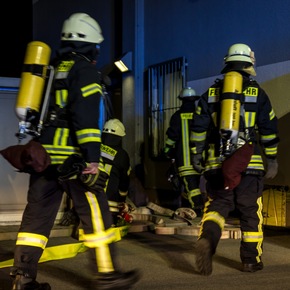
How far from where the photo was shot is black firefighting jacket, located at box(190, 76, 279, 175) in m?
5.79

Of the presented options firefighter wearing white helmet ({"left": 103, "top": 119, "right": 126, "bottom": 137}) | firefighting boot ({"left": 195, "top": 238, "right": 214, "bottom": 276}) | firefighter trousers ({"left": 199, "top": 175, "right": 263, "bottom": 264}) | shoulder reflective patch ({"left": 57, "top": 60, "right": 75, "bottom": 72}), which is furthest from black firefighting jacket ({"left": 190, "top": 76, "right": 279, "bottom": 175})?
firefighter wearing white helmet ({"left": 103, "top": 119, "right": 126, "bottom": 137})

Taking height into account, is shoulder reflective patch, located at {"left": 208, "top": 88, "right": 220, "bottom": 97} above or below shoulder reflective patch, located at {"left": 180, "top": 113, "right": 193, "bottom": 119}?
below

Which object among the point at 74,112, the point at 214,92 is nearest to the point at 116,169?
the point at 214,92

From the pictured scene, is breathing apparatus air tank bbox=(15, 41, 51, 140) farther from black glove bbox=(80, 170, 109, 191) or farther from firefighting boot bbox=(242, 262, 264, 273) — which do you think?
firefighting boot bbox=(242, 262, 264, 273)

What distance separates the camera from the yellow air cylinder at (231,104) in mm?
5500

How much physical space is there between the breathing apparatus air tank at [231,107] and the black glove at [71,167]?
5.03 ft

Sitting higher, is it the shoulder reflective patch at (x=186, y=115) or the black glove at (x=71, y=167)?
the shoulder reflective patch at (x=186, y=115)

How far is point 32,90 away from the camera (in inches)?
181

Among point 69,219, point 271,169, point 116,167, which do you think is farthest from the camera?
point 69,219

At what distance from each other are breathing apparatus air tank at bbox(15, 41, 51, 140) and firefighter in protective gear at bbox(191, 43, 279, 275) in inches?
69.1

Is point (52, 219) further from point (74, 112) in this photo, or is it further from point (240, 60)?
point (240, 60)

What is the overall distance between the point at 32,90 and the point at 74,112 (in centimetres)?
36

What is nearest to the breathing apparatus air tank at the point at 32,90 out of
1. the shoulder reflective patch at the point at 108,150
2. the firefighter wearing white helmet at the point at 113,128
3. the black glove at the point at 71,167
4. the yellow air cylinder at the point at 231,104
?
the black glove at the point at 71,167

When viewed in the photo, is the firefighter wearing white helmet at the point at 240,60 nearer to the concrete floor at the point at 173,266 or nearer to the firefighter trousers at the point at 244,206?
the firefighter trousers at the point at 244,206
